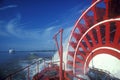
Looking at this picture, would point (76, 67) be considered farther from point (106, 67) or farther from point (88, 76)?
point (106, 67)

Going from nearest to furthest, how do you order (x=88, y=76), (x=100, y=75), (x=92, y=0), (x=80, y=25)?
(x=100, y=75) < (x=88, y=76) < (x=92, y=0) < (x=80, y=25)

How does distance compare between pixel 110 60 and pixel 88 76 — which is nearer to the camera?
pixel 110 60

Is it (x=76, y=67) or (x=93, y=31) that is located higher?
(x=93, y=31)

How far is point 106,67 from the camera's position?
7.21 metres

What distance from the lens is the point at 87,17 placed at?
28.1ft

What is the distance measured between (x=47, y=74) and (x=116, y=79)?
3.36 meters

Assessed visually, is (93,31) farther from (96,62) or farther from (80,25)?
(96,62)

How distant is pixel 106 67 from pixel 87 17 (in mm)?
2980

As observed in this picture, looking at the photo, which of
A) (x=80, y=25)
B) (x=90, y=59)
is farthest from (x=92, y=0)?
(x=90, y=59)

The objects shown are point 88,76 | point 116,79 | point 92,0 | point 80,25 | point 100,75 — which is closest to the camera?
point 116,79

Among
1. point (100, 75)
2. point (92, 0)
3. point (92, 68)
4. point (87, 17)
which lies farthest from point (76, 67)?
point (92, 0)

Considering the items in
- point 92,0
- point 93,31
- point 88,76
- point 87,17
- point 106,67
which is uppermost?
point 92,0

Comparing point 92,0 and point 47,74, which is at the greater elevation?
point 92,0

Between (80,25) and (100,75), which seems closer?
(100,75)
